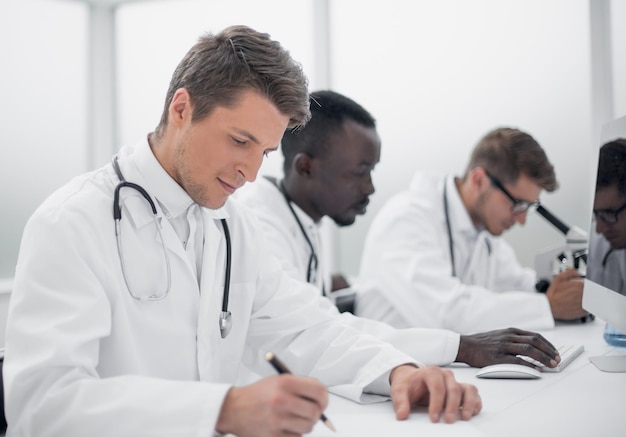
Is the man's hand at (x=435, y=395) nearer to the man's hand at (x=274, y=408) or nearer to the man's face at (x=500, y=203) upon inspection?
the man's hand at (x=274, y=408)

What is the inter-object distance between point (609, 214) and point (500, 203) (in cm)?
89

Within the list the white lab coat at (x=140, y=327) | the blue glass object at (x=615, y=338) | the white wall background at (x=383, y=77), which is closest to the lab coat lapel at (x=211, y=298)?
the white lab coat at (x=140, y=327)

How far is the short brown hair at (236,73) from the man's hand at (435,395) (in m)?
0.55

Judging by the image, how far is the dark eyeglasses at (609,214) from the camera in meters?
1.46

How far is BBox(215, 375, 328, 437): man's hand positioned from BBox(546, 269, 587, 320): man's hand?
1467 mm

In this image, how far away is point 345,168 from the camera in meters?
2.08

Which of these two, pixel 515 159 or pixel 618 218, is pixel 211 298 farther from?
pixel 515 159

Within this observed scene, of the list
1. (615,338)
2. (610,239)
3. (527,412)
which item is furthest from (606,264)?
(527,412)

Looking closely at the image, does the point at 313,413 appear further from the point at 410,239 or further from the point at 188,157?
the point at 410,239

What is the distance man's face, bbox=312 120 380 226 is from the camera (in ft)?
6.81

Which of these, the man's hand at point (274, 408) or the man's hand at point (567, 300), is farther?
the man's hand at point (567, 300)

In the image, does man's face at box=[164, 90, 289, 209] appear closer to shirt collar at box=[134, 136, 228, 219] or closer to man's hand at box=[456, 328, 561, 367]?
shirt collar at box=[134, 136, 228, 219]

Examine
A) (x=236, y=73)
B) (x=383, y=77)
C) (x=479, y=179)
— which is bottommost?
(x=479, y=179)

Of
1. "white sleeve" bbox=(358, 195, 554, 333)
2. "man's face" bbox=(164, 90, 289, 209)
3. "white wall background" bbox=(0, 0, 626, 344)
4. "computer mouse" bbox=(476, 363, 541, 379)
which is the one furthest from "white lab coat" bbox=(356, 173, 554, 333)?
"man's face" bbox=(164, 90, 289, 209)
